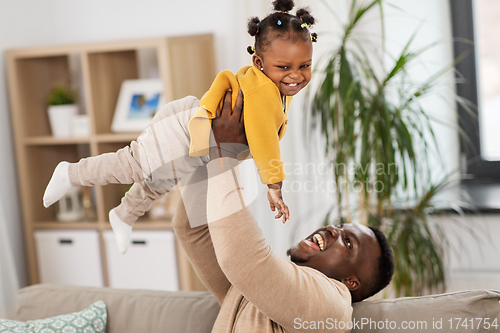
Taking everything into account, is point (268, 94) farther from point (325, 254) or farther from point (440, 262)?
point (440, 262)

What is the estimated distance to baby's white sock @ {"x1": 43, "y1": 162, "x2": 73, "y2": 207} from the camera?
3.10 feet

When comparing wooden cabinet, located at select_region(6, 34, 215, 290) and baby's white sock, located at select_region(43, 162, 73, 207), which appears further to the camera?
wooden cabinet, located at select_region(6, 34, 215, 290)

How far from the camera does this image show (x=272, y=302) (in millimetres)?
1004

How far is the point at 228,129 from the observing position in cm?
92

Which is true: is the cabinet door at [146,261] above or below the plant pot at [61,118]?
below

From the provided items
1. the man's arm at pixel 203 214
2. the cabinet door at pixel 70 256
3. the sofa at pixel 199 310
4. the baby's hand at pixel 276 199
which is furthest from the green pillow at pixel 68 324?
the cabinet door at pixel 70 256

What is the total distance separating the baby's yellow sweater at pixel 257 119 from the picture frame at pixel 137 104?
167 cm

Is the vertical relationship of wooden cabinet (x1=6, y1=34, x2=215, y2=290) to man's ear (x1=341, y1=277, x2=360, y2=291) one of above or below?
above

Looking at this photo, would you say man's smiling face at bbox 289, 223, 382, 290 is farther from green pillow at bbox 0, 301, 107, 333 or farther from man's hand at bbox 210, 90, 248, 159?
green pillow at bbox 0, 301, 107, 333

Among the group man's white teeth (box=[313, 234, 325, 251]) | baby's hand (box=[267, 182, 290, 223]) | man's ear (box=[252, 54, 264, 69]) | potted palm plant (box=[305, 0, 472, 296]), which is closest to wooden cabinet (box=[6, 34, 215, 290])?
potted palm plant (box=[305, 0, 472, 296])

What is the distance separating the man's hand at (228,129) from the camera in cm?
92

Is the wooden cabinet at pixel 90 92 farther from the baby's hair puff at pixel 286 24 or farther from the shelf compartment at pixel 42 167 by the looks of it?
the baby's hair puff at pixel 286 24

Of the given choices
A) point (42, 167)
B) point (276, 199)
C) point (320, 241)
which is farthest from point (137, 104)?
point (276, 199)

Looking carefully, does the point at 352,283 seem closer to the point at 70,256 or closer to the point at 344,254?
the point at 344,254
